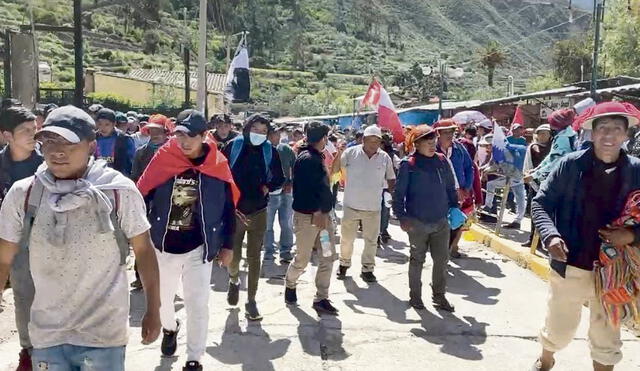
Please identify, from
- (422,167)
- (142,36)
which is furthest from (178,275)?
(142,36)

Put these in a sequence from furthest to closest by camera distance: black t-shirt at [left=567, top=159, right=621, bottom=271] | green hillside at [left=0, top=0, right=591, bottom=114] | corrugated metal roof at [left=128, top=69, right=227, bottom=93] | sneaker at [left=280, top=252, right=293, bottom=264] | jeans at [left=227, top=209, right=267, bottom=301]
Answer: green hillside at [left=0, top=0, right=591, bottom=114] → corrugated metal roof at [left=128, top=69, right=227, bottom=93] → sneaker at [left=280, top=252, right=293, bottom=264] → jeans at [left=227, top=209, right=267, bottom=301] → black t-shirt at [left=567, top=159, right=621, bottom=271]

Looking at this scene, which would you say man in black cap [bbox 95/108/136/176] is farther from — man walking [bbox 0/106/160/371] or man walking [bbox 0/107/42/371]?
man walking [bbox 0/106/160/371]

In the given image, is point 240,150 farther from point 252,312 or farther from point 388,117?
point 388,117

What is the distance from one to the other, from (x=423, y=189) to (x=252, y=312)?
6.49ft

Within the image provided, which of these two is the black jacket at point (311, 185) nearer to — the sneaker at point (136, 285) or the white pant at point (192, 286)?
the white pant at point (192, 286)

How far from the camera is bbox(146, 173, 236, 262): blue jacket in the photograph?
4461 millimetres

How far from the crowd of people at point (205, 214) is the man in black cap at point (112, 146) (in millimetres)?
16

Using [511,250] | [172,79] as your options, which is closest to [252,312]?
[511,250]

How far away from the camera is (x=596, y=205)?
395 centimetres

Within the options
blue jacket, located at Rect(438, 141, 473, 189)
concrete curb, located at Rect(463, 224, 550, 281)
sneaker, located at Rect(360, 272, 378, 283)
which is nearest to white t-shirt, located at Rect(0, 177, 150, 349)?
sneaker, located at Rect(360, 272, 378, 283)

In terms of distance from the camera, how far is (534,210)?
13.7ft

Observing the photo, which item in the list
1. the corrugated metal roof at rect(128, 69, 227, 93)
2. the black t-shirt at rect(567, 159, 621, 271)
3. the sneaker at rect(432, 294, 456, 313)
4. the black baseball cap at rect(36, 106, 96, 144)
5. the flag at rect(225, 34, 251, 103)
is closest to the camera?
the black baseball cap at rect(36, 106, 96, 144)

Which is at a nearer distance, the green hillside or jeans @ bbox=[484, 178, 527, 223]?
jeans @ bbox=[484, 178, 527, 223]

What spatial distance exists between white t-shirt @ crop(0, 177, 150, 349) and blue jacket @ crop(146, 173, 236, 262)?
5.39 feet
